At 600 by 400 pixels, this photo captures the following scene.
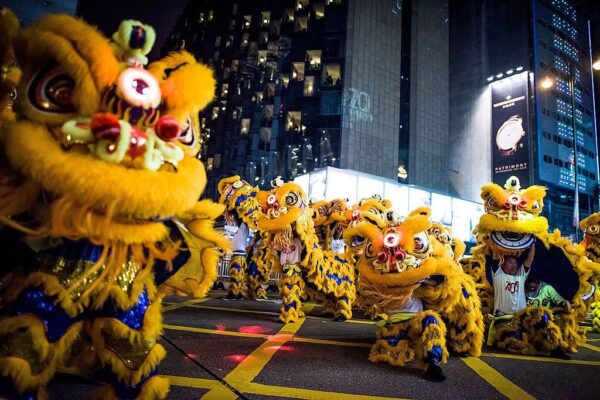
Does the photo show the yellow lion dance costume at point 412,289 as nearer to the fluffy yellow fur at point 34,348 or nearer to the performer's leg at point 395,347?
the performer's leg at point 395,347

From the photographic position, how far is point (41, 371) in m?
1.52

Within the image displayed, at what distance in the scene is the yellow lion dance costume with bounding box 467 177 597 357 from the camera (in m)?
4.04

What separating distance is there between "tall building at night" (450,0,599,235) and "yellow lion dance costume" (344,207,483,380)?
22762mm

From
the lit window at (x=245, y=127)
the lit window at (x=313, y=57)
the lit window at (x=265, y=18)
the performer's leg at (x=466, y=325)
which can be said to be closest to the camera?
the performer's leg at (x=466, y=325)

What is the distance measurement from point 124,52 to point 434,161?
2337 cm

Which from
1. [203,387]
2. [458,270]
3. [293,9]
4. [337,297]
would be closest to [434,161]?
[293,9]

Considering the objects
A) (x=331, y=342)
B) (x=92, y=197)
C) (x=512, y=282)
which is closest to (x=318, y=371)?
(x=331, y=342)

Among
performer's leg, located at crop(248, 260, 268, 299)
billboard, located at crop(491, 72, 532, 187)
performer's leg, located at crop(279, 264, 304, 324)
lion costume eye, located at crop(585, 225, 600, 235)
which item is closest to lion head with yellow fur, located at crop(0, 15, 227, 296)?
performer's leg, located at crop(279, 264, 304, 324)

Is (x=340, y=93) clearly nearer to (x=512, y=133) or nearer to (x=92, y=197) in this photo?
(x=512, y=133)

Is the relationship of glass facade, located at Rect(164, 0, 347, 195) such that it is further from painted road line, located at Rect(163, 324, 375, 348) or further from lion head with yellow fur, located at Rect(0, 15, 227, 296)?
lion head with yellow fur, located at Rect(0, 15, 227, 296)

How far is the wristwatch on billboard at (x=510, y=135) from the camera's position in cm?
2286

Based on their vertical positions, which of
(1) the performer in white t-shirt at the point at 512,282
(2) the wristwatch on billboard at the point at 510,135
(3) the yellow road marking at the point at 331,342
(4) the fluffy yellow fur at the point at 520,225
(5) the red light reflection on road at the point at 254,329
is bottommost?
(5) the red light reflection on road at the point at 254,329

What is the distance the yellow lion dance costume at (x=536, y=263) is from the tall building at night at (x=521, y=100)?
21.2 m

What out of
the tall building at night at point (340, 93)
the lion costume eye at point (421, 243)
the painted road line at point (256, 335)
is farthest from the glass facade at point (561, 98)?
the lion costume eye at point (421, 243)
